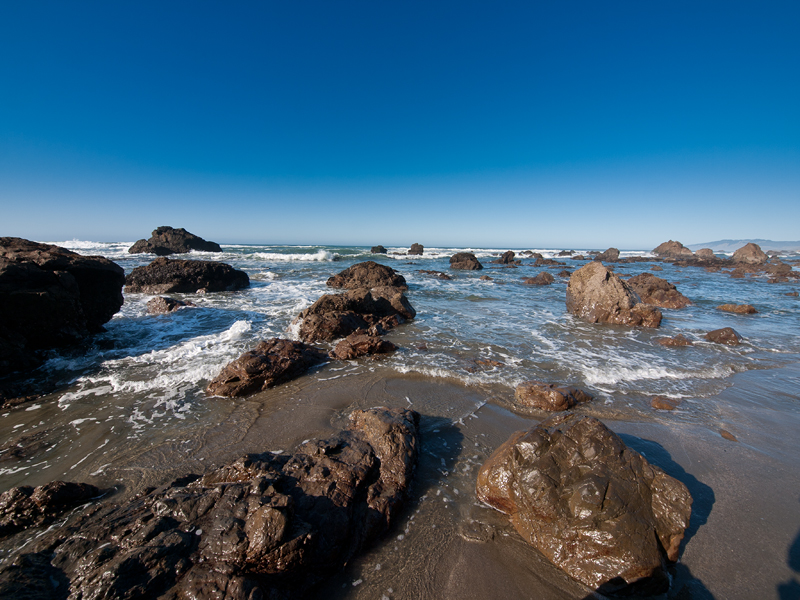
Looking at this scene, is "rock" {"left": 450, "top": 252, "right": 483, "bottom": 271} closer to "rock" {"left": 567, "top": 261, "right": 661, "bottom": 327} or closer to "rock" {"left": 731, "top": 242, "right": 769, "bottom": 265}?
"rock" {"left": 567, "top": 261, "right": 661, "bottom": 327}

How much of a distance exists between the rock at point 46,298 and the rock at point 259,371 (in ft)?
13.0

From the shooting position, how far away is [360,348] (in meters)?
6.76

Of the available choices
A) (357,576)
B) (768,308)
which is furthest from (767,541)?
(768,308)

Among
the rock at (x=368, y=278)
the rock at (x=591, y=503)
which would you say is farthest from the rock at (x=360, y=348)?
the rock at (x=368, y=278)

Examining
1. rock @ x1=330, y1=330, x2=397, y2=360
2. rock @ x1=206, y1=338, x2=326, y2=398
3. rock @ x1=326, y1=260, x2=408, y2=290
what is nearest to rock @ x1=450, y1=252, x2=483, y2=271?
rock @ x1=326, y1=260, x2=408, y2=290

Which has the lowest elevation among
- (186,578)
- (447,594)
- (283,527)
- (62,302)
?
(447,594)

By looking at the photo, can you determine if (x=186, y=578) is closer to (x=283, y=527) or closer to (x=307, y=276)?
(x=283, y=527)

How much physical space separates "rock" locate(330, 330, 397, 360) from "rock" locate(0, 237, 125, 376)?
5.58m

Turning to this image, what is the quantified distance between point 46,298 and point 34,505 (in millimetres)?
5793

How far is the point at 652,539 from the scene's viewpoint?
7.84 feet

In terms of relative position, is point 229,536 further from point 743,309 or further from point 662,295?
point 743,309

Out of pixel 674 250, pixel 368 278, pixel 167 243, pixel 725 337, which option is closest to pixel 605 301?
pixel 725 337

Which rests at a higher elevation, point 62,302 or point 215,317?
point 62,302

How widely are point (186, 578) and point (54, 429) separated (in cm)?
384
